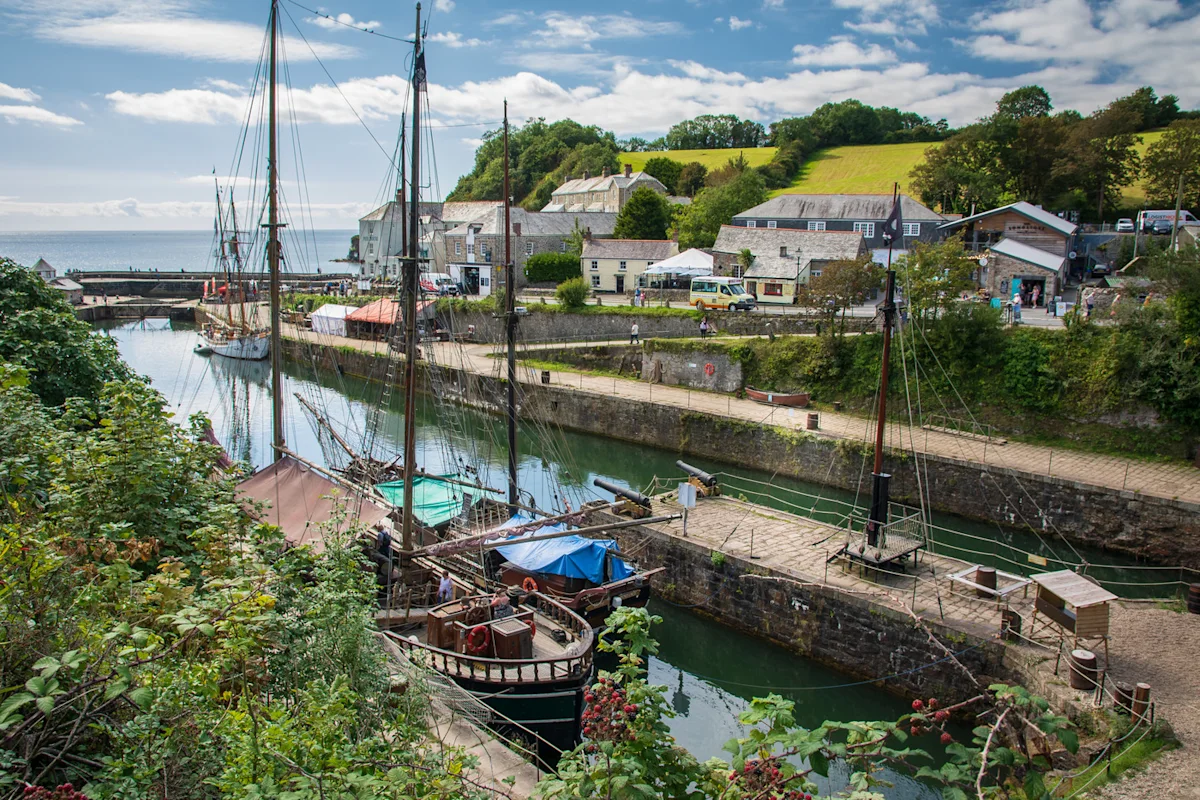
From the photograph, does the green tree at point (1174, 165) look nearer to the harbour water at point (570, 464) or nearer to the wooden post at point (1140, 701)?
the harbour water at point (570, 464)

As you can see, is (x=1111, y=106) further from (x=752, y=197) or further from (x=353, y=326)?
(x=353, y=326)

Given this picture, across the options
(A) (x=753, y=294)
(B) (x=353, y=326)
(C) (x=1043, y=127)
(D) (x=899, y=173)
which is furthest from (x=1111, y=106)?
(B) (x=353, y=326)

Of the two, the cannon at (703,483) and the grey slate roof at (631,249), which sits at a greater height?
the grey slate roof at (631,249)

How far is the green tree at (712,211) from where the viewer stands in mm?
60694

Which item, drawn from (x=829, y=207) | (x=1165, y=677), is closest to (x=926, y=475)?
(x=1165, y=677)

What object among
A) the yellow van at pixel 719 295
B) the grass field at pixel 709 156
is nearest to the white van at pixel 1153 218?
the yellow van at pixel 719 295

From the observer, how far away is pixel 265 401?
46531 mm

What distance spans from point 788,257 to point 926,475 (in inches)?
938

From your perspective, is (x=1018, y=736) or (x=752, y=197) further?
(x=752, y=197)

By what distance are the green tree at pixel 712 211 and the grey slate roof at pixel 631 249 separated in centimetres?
301

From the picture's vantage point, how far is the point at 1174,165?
4956cm

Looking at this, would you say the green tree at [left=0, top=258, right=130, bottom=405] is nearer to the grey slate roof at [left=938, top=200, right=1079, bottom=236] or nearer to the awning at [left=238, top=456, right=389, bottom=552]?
the awning at [left=238, top=456, right=389, bottom=552]

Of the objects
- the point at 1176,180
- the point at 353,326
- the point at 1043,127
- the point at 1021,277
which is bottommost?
the point at 353,326

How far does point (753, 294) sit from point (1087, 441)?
914 inches
